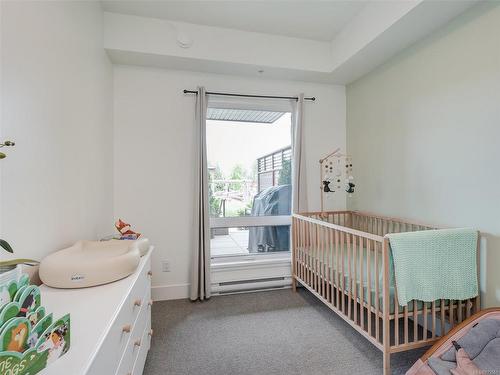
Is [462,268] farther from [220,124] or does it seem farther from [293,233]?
[220,124]

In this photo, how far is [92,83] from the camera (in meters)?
1.91

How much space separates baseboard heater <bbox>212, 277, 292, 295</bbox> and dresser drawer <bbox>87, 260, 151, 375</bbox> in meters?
1.33

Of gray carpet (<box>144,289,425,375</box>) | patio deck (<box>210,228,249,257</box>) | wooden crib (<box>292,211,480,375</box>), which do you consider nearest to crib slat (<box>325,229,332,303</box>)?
wooden crib (<box>292,211,480,375</box>)

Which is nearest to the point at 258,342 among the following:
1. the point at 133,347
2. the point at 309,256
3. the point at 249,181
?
the point at 309,256

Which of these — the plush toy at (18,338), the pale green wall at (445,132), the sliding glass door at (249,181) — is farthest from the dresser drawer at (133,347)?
the pale green wall at (445,132)

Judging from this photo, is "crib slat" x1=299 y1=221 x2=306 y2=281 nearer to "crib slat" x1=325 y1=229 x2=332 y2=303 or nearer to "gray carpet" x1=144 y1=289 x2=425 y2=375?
"gray carpet" x1=144 y1=289 x2=425 y2=375

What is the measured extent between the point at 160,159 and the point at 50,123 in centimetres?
130

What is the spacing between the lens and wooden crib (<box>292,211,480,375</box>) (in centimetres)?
151

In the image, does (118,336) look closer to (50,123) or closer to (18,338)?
(18,338)

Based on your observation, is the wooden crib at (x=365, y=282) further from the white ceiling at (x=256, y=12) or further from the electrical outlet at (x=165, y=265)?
the white ceiling at (x=256, y=12)

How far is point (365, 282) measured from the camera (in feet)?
5.53

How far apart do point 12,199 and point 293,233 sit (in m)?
2.23

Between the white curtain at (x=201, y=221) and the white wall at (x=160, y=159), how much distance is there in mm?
133

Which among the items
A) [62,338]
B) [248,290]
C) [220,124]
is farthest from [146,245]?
[220,124]
